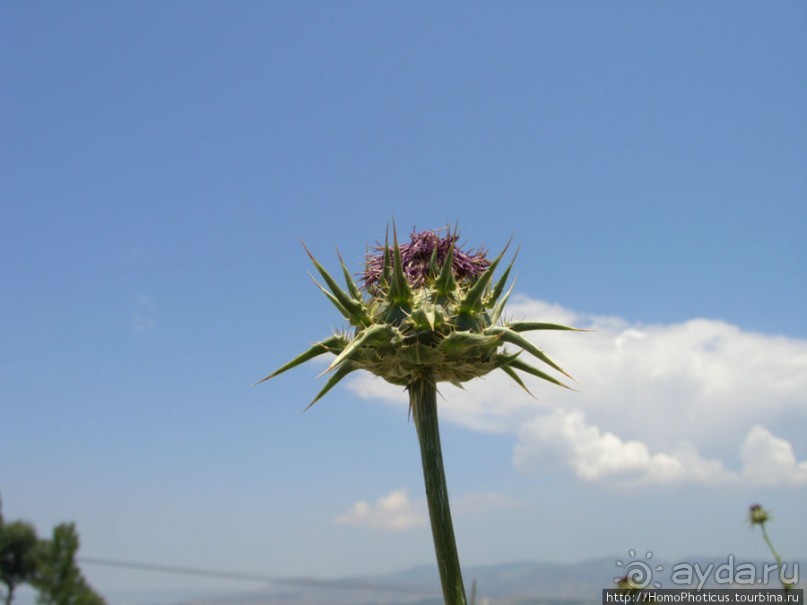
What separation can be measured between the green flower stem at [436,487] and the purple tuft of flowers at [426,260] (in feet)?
3.96

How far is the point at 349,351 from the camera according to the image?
592 cm

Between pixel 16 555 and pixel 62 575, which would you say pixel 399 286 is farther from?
pixel 16 555

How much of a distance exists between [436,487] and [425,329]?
137 centimetres

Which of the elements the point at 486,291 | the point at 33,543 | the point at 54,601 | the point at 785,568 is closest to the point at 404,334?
the point at 486,291

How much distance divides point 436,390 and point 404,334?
2.05 ft

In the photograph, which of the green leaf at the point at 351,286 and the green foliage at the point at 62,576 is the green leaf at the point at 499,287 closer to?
the green leaf at the point at 351,286

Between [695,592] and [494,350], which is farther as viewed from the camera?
[494,350]

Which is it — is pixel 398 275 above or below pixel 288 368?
above

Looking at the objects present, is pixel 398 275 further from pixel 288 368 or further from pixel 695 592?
pixel 695 592

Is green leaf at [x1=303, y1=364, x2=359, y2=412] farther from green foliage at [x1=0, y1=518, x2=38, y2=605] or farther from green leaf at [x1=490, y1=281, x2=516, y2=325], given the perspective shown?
green foliage at [x1=0, y1=518, x2=38, y2=605]

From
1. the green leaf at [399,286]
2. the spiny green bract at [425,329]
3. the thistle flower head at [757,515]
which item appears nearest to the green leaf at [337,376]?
the spiny green bract at [425,329]

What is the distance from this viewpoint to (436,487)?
572 centimetres

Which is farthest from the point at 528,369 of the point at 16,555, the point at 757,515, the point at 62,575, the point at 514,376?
the point at 16,555

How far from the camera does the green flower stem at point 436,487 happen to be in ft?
17.7
